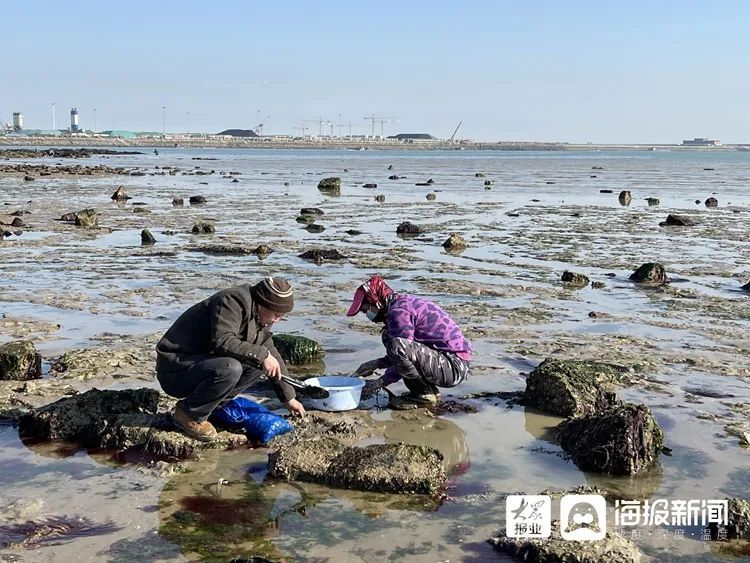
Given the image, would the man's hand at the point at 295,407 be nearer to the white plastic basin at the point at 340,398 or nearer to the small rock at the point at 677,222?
the white plastic basin at the point at 340,398

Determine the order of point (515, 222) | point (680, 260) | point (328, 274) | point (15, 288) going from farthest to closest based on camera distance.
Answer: point (515, 222) → point (680, 260) → point (328, 274) → point (15, 288)

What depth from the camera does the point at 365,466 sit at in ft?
18.2

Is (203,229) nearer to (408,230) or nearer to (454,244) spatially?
(408,230)

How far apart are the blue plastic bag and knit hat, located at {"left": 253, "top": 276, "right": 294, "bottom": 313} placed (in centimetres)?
→ 96

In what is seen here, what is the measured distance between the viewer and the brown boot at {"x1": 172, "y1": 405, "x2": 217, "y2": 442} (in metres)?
6.20

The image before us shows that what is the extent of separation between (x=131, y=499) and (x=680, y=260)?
12536mm

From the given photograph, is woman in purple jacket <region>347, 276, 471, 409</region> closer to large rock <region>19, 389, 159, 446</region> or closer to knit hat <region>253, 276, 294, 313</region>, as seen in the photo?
knit hat <region>253, 276, 294, 313</region>

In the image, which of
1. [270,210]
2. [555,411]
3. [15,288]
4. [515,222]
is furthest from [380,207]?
[555,411]

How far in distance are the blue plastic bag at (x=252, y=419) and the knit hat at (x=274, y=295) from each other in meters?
0.96

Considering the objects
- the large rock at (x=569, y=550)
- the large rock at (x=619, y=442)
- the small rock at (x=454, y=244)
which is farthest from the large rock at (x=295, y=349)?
the small rock at (x=454, y=244)

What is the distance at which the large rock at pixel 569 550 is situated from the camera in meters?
4.50

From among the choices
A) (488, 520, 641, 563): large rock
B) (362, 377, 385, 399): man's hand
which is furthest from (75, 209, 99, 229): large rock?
(488, 520, 641, 563): large rock

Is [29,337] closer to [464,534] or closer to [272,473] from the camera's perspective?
[272,473]

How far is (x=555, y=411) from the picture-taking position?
277 inches
